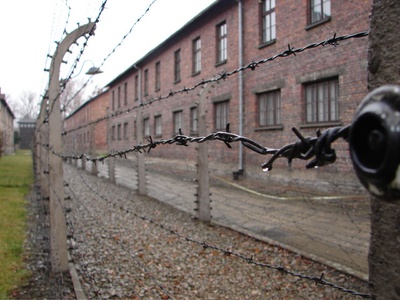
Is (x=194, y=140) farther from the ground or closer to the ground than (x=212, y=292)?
farther from the ground

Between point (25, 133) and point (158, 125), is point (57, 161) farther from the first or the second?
point (25, 133)

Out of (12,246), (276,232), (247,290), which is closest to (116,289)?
(247,290)

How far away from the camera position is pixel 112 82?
3256 cm

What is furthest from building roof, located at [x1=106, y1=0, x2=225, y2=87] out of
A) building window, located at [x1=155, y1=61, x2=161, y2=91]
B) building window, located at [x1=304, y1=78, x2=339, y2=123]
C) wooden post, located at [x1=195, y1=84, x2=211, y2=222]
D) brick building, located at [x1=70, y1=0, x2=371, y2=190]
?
wooden post, located at [x1=195, y1=84, x2=211, y2=222]

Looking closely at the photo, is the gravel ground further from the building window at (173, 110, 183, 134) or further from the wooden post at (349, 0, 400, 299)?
the building window at (173, 110, 183, 134)

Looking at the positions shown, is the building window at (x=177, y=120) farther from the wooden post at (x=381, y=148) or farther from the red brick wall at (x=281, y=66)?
the wooden post at (x=381, y=148)

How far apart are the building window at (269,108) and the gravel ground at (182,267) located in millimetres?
6390

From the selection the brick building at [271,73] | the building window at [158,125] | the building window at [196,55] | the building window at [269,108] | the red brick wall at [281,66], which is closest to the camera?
the red brick wall at [281,66]

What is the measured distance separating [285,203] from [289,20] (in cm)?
604

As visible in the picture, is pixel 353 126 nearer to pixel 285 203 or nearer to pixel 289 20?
pixel 285 203

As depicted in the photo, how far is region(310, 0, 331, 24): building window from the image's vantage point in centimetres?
1030

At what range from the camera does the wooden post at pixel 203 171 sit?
6844mm

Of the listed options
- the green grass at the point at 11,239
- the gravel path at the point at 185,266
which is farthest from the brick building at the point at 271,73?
the green grass at the point at 11,239

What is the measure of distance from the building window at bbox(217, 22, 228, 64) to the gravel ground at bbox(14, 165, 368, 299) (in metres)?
10.1
